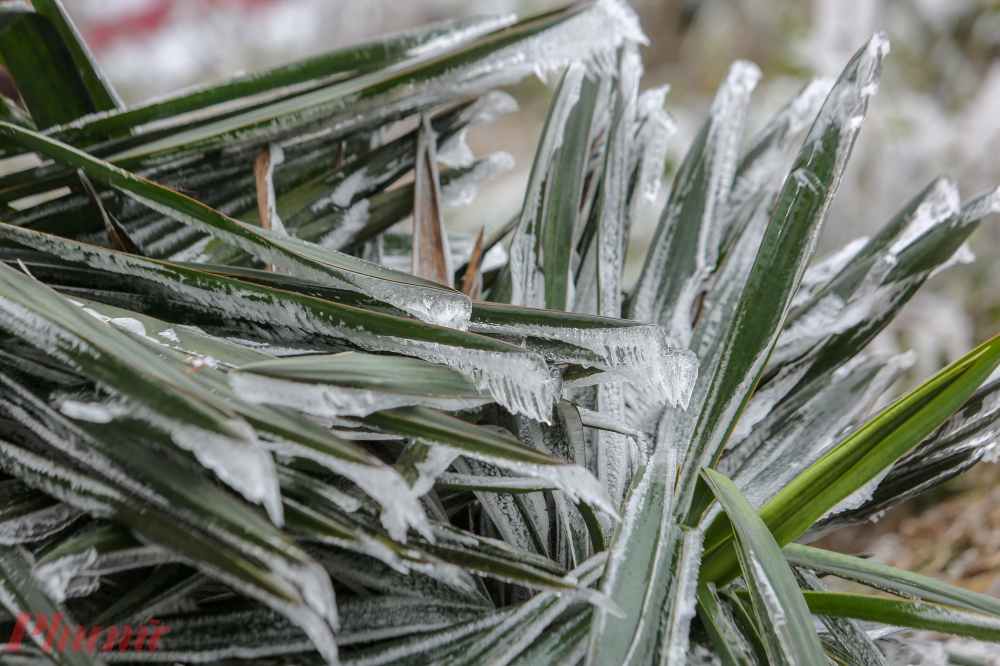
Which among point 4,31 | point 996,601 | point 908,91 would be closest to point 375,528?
point 996,601

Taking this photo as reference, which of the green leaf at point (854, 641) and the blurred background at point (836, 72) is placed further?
the blurred background at point (836, 72)

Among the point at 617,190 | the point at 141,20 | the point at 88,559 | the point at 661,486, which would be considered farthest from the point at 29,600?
the point at 141,20

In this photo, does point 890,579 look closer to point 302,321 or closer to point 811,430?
point 811,430

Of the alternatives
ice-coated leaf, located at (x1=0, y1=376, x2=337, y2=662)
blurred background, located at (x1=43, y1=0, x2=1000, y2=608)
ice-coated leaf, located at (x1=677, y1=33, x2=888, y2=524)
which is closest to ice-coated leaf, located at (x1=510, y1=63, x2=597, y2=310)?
ice-coated leaf, located at (x1=677, y1=33, x2=888, y2=524)

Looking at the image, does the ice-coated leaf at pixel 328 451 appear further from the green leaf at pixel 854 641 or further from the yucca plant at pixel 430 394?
the green leaf at pixel 854 641

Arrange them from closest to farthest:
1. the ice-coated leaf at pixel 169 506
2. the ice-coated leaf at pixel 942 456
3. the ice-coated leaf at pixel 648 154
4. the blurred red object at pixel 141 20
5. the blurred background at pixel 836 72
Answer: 1. the ice-coated leaf at pixel 169 506
2. the ice-coated leaf at pixel 942 456
3. the ice-coated leaf at pixel 648 154
4. the blurred background at pixel 836 72
5. the blurred red object at pixel 141 20

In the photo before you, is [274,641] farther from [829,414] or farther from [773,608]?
[829,414]

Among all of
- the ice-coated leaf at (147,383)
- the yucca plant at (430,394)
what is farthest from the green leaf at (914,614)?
the ice-coated leaf at (147,383)
